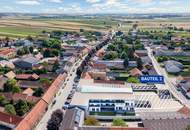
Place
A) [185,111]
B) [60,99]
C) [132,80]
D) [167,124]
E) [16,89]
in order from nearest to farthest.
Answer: [167,124]
[185,111]
[60,99]
[16,89]
[132,80]

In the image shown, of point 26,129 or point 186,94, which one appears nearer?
point 26,129

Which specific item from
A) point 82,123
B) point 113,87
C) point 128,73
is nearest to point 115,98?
point 113,87

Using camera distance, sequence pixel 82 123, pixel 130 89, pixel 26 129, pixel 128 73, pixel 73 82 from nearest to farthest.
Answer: pixel 26 129, pixel 82 123, pixel 130 89, pixel 73 82, pixel 128 73

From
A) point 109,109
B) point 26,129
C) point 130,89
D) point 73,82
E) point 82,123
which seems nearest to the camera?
point 26,129

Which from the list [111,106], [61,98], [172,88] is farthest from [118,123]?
[172,88]

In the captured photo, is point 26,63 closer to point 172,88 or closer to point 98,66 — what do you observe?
point 98,66

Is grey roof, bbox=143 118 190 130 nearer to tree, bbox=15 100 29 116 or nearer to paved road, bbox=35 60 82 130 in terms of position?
paved road, bbox=35 60 82 130

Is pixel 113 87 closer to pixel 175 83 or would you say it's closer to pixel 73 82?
pixel 73 82
